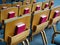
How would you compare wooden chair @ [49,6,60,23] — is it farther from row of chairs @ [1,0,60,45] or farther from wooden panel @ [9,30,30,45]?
wooden panel @ [9,30,30,45]

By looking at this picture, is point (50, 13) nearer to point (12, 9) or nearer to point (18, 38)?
point (12, 9)

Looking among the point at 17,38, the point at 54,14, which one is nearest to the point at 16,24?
the point at 17,38

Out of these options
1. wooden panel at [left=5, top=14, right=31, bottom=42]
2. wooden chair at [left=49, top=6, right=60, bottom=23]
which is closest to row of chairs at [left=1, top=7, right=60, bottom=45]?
wooden panel at [left=5, top=14, right=31, bottom=42]

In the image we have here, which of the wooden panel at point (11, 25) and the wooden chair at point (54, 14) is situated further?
the wooden chair at point (54, 14)

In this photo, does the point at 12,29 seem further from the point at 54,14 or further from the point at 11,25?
the point at 54,14

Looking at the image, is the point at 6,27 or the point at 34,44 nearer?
the point at 6,27

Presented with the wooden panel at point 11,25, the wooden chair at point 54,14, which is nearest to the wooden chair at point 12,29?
the wooden panel at point 11,25

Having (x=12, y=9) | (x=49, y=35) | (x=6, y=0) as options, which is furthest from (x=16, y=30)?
(x=6, y=0)

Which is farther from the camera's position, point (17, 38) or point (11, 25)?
point (17, 38)

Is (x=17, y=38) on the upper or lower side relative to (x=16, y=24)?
lower

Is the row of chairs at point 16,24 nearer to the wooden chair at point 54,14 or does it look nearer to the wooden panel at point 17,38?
the wooden panel at point 17,38

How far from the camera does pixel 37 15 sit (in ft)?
7.55

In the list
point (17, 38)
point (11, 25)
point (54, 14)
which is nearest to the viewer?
point (11, 25)

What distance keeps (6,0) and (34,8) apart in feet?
9.89
